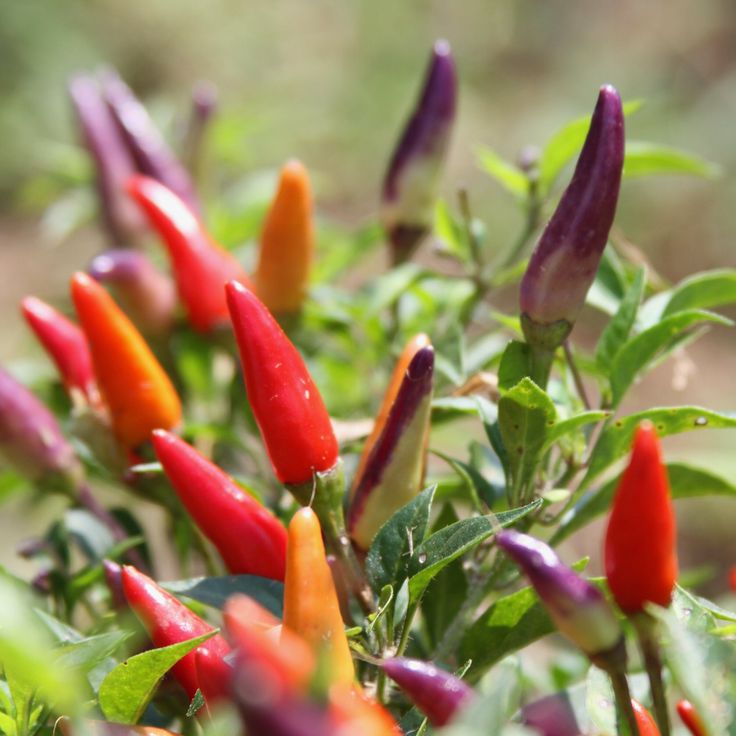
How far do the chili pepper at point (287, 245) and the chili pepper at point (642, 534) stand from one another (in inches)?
24.7

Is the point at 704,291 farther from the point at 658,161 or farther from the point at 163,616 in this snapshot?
the point at 163,616

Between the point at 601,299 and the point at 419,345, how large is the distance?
0.80 feet

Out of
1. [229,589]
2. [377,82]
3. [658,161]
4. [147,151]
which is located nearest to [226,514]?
[229,589]

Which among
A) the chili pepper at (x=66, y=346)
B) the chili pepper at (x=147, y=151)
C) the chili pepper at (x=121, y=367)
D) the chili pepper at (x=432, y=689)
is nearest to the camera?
the chili pepper at (x=432, y=689)

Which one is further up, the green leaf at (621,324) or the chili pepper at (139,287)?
the chili pepper at (139,287)

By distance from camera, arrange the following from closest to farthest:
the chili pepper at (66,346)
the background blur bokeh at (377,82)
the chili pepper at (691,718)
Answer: the chili pepper at (691,718) < the chili pepper at (66,346) < the background blur bokeh at (377,82)

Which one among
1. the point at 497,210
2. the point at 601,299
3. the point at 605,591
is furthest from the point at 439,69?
the point at 497,210

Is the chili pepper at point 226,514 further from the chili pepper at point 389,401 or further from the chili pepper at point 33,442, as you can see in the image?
the chili pepper at point 33,442

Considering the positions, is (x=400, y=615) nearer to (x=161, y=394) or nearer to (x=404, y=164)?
(x=161, y=394)

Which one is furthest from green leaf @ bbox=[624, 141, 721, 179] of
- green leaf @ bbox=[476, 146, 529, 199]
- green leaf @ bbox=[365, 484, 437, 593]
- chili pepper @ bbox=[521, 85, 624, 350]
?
green leaf @ bbox=[365, 484, 437, 593]

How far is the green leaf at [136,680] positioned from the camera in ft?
2.40

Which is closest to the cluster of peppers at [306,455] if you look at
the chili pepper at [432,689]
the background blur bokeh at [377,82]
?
the chili pepper at [432,689]

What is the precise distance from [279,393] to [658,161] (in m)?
0.59

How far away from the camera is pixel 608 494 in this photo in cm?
102
